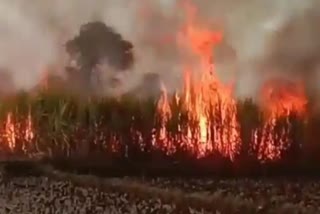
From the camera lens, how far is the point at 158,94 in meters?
2.75

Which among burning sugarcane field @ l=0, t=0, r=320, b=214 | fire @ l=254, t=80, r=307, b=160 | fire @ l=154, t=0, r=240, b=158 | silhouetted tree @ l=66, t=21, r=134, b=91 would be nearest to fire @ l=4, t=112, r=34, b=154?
burning sugarcane field @ l=0, t=0, r=320, b=214

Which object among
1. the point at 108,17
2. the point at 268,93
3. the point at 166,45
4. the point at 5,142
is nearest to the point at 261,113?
the point at 268,93

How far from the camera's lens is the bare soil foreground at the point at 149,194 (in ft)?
7.47

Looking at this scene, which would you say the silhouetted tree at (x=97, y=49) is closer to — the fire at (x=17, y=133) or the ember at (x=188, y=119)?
the ember at (x=188, y=119)

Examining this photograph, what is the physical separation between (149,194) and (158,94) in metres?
0.44

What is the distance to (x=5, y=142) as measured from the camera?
2.89 m

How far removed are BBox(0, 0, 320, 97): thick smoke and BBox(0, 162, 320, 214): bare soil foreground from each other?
0.35 meters

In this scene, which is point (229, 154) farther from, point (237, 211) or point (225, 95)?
point (237, 211)

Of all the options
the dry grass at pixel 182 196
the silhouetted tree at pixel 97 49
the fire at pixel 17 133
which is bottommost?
the dry grass at pixel 182 196

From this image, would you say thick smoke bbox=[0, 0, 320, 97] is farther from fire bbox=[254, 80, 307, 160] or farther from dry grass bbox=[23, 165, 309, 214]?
dry grass bbox=[23, 165, 309, 214]

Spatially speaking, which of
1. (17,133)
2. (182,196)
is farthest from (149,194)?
(17,133)

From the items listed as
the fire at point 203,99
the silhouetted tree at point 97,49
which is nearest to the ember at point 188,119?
the fire at point 203,99

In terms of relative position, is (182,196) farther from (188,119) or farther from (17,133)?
(17,133)

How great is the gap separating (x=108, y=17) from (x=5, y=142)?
0.60 metres
